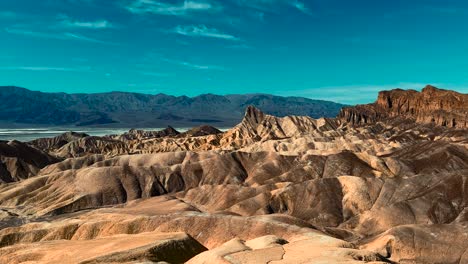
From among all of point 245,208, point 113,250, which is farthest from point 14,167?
point 113,250

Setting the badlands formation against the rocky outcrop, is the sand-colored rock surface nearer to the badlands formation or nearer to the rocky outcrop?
the badlands formation

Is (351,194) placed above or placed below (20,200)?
above

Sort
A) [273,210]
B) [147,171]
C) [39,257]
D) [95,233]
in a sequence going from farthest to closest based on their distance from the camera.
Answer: [147,171] < [273,210] < [95,233] < [39,257]

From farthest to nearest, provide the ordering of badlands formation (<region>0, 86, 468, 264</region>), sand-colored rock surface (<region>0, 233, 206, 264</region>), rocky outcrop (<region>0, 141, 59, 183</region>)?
rocky outcrop (<region>0, 141, 59, 183</region>)
badlands formation (<region>0, 86, 468, 264</region>)
sand-colored rock surface (<region>0, 233, 206, 264</region>)

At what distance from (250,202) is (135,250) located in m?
59.2

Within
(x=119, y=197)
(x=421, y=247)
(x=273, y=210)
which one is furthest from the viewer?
(x=119, y=197)

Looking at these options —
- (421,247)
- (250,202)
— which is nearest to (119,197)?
(250,202)

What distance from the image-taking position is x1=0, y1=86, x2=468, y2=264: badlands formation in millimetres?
Answer: 66250

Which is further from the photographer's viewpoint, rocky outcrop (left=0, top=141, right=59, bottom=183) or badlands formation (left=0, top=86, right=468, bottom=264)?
rocky outcrop (left=0, top=141, right=59, bottom=183)

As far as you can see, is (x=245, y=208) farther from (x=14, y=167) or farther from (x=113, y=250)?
(x=14, y=167)

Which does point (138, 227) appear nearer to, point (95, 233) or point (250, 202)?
point (95, 233)

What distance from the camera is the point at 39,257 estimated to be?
66562mm

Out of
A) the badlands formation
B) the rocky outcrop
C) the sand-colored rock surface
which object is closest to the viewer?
the sand-colored rock surface

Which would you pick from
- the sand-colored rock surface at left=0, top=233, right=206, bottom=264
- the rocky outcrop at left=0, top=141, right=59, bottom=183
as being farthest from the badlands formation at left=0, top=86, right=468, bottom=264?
the rocky outcrop at left=0, top=141, right=59, bottom=183
